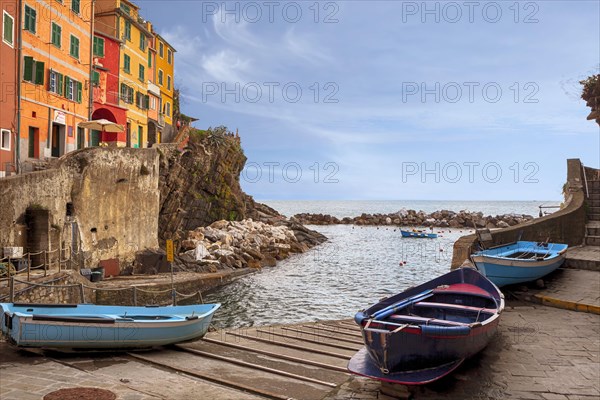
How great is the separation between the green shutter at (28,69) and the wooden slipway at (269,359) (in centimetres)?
1693

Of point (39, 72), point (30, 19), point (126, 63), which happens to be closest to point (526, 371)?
point (39, 72)

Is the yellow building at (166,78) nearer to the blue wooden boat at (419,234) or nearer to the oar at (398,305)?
the blue wooden boat at (419,234)

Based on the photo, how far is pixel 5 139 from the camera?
20578 mm

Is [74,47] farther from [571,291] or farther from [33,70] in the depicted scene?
[571,291]

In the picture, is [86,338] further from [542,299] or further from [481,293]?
[542,299]

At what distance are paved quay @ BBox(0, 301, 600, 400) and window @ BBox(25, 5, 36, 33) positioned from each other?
17674 millimetres

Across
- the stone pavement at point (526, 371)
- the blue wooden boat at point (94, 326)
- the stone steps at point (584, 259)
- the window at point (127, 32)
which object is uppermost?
the window at point (127, 32)

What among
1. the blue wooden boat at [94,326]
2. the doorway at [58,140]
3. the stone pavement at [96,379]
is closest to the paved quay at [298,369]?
the stone pavement at [96,379]

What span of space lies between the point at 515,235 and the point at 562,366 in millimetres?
9415

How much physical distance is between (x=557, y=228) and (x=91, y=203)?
2107 cm

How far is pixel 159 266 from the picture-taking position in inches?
1013

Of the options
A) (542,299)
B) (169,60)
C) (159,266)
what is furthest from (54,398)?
(169,60)

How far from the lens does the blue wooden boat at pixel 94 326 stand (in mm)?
9273

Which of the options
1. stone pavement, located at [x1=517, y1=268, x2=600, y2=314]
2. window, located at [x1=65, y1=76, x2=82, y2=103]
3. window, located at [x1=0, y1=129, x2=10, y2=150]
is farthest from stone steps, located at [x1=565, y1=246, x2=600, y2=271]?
window, located at [x1=65, y1=76, x2=82, y2=103]
